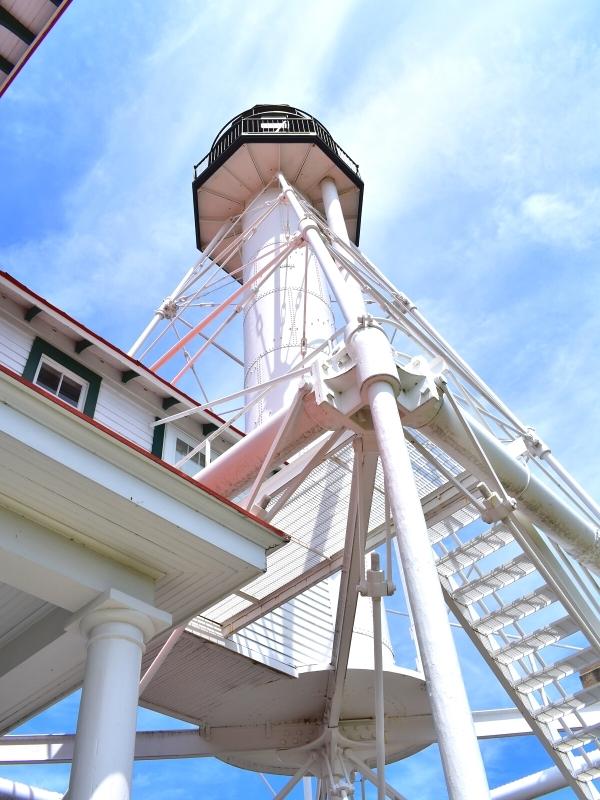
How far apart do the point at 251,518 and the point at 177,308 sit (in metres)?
12.1

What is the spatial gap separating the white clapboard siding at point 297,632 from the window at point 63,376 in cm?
482

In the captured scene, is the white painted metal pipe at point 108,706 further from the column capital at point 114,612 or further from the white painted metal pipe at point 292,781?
the white painted metal pipe at point 292,781

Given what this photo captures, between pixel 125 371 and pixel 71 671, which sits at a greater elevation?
pixel 125 371

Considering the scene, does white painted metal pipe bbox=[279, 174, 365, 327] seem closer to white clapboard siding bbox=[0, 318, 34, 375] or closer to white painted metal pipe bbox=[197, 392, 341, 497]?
white painted metal pipe bbox=[197, 392, 341, 497]

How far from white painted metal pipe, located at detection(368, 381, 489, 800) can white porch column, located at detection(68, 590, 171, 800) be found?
2.30 m

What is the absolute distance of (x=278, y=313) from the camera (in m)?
17.3

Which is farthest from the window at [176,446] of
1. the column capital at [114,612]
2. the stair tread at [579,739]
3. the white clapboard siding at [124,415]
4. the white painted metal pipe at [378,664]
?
the stair tread at [579,739]

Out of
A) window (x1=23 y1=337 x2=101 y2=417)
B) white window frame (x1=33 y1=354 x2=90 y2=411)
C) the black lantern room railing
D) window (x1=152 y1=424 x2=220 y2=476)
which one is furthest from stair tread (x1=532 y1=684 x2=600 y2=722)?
the black lantern room railing

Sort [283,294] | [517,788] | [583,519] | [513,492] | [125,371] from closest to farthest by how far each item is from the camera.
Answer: [513,492]
[583,519]
[125,371]
[517,788]
[283,294]

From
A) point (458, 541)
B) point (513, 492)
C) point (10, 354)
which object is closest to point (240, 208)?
point (10, 354)

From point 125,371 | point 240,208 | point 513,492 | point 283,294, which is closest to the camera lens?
point 513,492

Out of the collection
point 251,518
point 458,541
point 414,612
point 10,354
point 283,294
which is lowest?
point 414,612

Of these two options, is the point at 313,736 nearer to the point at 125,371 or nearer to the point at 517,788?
the point at 517,788

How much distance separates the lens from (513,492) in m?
10.4
